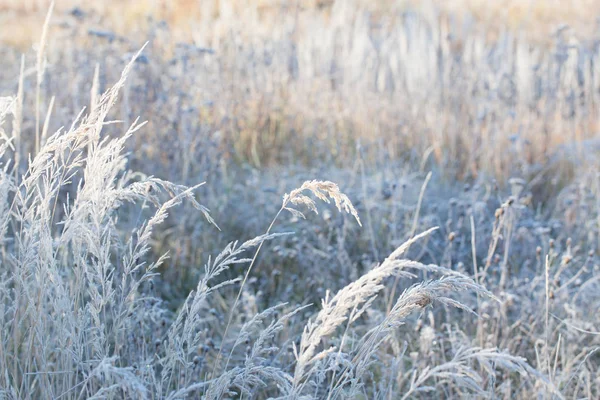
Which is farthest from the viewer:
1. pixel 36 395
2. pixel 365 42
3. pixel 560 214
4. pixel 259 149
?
pixel 365 42

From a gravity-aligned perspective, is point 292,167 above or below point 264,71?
below

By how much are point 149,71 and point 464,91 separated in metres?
2.35

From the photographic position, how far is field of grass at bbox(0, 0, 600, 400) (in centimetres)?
202

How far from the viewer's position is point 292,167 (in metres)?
4.06

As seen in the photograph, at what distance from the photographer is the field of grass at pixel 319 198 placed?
2.02m

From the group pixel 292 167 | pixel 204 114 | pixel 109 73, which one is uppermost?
pixel 109 73

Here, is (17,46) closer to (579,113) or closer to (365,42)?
(365,42)

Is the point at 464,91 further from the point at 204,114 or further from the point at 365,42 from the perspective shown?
the point at 204,114

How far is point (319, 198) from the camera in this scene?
2.28 metres

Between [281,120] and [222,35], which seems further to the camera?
[222,35]

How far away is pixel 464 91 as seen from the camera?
16.6 ft

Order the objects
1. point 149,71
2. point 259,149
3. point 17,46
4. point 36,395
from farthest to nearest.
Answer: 1. point 17,46
2. point 259,149
3. point 149,71
4. point 36,395

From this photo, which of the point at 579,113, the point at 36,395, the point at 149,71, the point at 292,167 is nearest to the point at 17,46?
the point at 149,71

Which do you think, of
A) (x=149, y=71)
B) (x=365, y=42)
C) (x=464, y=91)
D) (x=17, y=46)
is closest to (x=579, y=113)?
(x=464, y=91)
